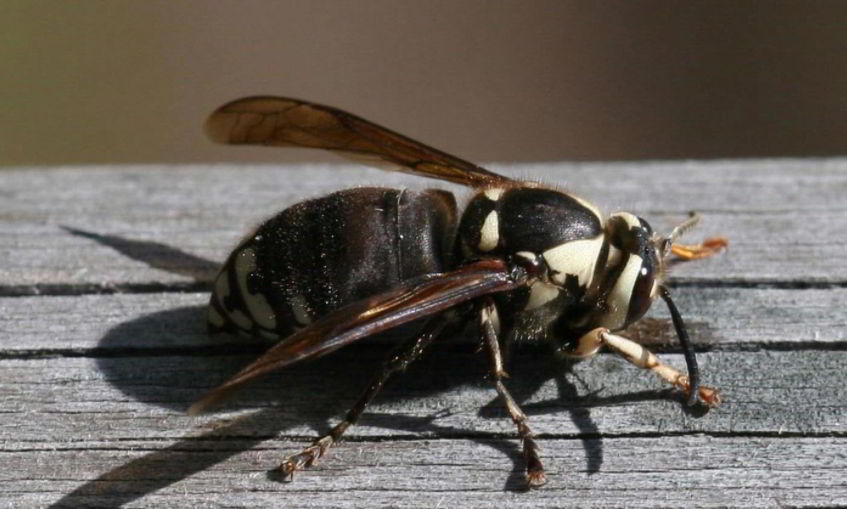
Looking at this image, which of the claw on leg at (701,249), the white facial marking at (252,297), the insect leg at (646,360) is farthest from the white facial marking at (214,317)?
the claw on leg at (701,249)

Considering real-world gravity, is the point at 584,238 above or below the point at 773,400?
above

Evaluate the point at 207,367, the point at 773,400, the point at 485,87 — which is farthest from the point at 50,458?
the point at 485,87

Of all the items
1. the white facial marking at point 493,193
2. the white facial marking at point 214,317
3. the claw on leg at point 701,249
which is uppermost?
the white facial marking at point 493,193

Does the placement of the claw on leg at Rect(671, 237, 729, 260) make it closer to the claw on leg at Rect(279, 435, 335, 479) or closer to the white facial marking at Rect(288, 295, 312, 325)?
the white facial marking at Rect(288, 295, 312, 325)

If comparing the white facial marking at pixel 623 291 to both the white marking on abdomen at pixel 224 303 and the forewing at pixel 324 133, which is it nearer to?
the forewing at pixel 324 133

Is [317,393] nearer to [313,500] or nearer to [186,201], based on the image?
[313,500]

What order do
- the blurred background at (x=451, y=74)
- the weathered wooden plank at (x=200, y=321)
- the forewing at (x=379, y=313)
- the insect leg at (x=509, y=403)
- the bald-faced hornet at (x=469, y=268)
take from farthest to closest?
the blurred background at (x=451, y=74) < the weathered wooden plank at (x=200, y=321) < the bald-faced hornet at (x=469, y=268) < the insect leg at (x=509, y=403) < the forewing at (x=379, y=313)
